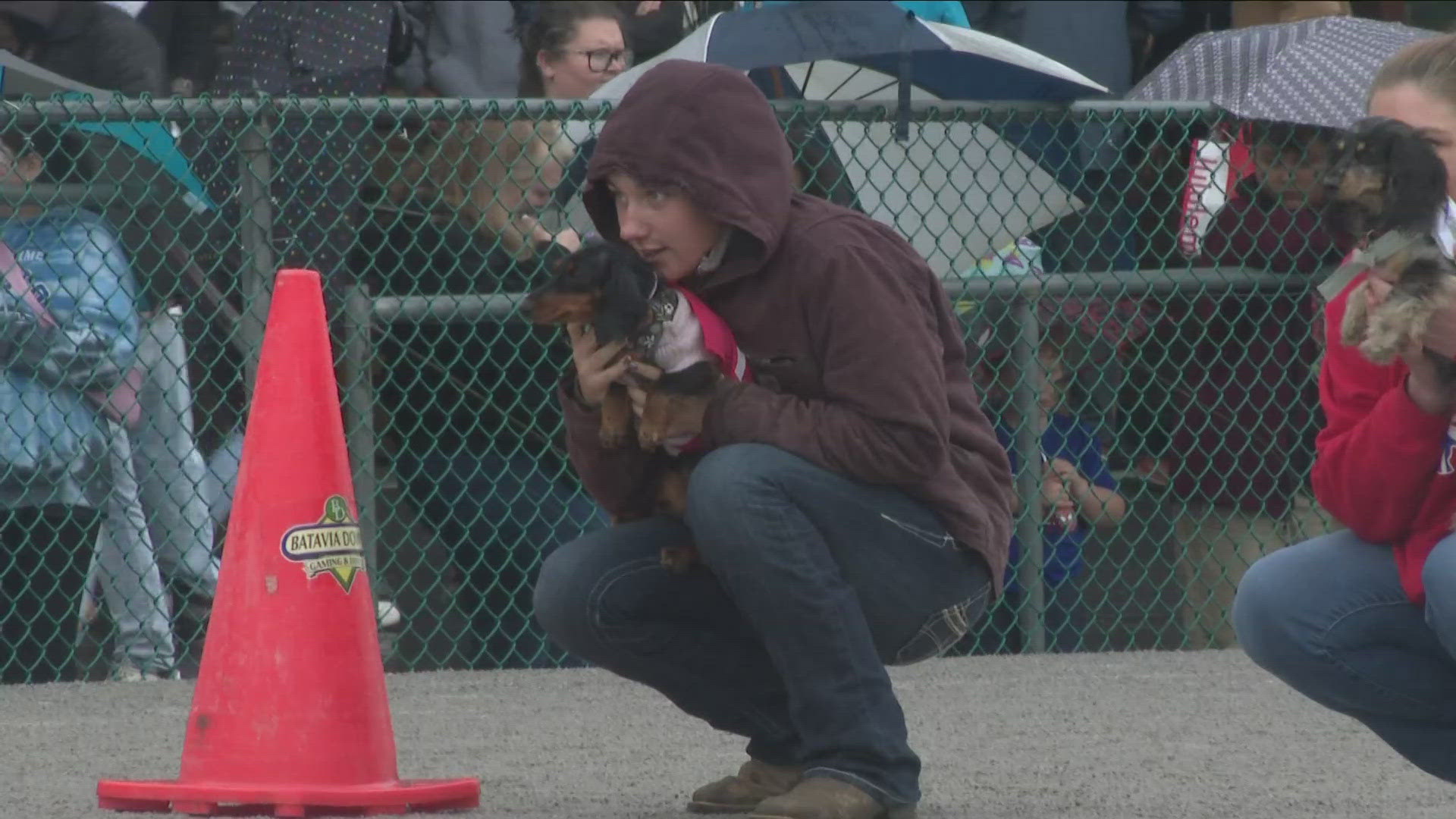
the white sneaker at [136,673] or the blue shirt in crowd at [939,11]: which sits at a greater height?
the blue shirt in crowd at [939,11]

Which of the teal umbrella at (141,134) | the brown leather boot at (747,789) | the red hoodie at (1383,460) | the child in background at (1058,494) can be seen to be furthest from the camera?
the child in background at (1058,494)

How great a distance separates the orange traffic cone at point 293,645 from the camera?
3510 mm

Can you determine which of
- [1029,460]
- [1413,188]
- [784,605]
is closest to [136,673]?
[1029,460]

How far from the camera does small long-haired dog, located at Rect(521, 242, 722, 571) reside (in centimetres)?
320

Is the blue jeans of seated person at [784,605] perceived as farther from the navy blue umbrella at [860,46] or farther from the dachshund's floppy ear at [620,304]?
the navy blue umbrella at [860,46]

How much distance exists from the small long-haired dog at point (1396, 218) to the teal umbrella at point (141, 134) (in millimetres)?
3294

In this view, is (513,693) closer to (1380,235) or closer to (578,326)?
(578,326)

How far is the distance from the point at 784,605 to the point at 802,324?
465 millimetres

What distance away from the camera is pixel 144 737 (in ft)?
15.2

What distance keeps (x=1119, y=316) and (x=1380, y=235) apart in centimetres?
311

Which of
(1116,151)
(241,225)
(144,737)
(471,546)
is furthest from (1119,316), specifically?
(144,737)

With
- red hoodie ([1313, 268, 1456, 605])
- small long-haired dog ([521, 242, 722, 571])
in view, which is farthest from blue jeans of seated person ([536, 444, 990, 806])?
red hoodie ([1313, 268, 1456, 605])

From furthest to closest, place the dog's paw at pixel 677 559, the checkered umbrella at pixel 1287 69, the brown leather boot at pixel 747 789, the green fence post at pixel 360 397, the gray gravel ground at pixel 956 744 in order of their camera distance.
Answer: the checkered umbrella at pixel 1287 69, the green fence post at pixel 360 397, the gray gravel ground at pixel 956 744, the brown leather boot at pixel 747 789, the dog's paw at pixel 677 559

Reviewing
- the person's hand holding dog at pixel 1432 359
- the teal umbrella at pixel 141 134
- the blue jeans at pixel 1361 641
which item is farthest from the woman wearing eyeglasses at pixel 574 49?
the person's hand holding dog at pixel 1432 359
